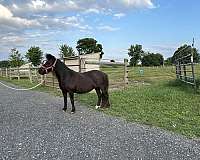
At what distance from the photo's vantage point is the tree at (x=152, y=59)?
96.4 meters

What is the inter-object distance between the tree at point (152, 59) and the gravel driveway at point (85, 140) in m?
89.9

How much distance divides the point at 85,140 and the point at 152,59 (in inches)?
3714

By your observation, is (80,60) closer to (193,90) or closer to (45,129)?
(193,90)

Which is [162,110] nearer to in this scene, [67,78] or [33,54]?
[67,78]

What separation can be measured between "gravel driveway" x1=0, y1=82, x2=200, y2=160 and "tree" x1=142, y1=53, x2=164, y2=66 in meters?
89.9

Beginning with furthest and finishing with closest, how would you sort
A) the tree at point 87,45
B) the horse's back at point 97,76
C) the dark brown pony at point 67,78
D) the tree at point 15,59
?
1. the tree at point 87,45
2. the tree at point 15,59
3. the horse's back at point 97,76
4. the dark brown pony at point 67,78

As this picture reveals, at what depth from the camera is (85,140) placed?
18.0ft

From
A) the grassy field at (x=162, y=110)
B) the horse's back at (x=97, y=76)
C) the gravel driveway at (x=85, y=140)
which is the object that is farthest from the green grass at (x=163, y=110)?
the horse's back at (x=97, y=76)

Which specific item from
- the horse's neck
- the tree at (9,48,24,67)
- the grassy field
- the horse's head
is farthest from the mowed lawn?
the tree at (9,48,24,67)

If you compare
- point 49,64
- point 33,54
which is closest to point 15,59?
point 33,54

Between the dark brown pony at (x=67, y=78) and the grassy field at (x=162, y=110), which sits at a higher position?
the dark brown pony at (x=67, y=78)

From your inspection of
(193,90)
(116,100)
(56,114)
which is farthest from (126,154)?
(193,90)

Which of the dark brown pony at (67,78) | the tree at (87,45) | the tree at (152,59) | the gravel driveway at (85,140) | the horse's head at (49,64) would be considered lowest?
the gravel driveway at (85,140)

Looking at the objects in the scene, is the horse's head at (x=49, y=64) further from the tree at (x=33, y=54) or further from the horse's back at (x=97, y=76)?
the tree at (x=33, y=54)
